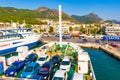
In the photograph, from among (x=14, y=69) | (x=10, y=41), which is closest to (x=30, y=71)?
(x=14, y=69)

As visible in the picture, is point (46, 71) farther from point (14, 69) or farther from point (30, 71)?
point (14, 69)

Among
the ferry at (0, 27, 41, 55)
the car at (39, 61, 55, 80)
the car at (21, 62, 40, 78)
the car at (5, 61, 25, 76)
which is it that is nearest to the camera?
the car at (21, 62, 40, 78)

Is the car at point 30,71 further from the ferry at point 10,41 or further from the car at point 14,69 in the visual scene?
the ferry at point 10,41

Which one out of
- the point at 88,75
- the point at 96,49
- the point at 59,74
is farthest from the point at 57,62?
the point at 96,49

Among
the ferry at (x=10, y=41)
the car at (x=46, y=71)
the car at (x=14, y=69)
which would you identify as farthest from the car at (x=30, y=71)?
the ferry at (x=10, y=41)

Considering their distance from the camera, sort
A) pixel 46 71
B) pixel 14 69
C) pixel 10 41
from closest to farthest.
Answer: pixel 46 71, pixel 14 69, pixel 10 41

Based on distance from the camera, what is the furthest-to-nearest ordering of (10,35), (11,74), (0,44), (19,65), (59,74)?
(10,35) < (0,44) < (19,65) < (11,74) < (59,74)

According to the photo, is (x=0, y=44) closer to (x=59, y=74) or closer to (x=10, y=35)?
(x=10, y=35)

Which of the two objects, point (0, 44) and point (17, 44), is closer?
point (0, 44)

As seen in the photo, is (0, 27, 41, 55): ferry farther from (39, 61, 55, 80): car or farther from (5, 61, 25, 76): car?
(39, 61, 55, 80): car

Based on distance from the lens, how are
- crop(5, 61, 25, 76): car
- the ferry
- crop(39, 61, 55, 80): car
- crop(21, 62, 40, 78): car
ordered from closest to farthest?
crop(21, 62, 40, 78): car < crop(39, 61, 55, 80): car < crop(5, 61, 25, 76): car < the ferry

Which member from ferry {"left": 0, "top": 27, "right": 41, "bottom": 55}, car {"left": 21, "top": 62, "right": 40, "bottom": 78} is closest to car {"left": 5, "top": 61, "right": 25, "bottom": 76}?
car {"left": 21, "top": 62, "right": 40, "bottom": 78}
